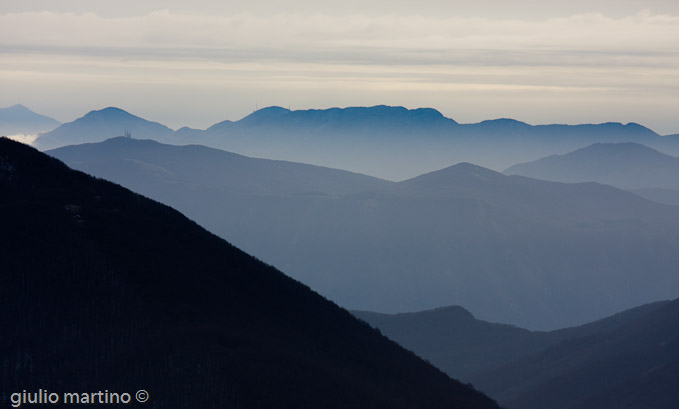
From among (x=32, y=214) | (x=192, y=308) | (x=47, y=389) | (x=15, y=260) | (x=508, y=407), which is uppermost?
(x=32, y=214)

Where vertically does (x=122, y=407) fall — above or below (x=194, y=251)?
below

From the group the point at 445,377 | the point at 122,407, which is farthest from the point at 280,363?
the point at 445,377

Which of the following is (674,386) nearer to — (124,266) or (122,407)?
(124,266)

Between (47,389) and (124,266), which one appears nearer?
(47,389)

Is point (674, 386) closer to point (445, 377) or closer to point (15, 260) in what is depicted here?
point (445, 377)

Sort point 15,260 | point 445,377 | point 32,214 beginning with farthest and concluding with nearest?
point 445,377 < point 32,214 < point 15,260

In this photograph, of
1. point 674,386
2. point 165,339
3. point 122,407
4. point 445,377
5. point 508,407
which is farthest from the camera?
point 508,407

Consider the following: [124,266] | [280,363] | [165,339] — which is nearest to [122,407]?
[165,339]
